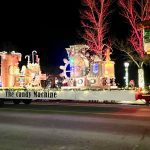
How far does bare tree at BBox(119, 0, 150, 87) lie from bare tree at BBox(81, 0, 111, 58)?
2490mm

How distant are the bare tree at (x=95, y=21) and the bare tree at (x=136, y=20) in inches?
98.0

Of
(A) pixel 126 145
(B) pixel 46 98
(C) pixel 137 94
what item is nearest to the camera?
(A) pixel 126 145

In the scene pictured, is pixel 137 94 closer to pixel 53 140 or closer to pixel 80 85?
pixel 80 85

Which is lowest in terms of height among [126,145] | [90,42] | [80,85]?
[126,145]

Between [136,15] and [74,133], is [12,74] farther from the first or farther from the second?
[74,133]

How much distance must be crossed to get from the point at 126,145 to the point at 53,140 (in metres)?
2.26

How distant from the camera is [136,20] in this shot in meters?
49.8

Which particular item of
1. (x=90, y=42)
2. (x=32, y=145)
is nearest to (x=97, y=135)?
(x=32, y=145)

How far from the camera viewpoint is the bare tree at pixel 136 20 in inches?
1813

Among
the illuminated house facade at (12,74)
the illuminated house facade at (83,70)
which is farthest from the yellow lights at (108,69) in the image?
the illuminated house facade at (12,74)

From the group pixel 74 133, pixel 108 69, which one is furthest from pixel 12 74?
pixel 74 133

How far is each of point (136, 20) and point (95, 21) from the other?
5.65 metres

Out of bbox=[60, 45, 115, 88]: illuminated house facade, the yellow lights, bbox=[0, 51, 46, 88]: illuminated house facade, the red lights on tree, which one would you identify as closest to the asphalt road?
bbox=[60, 45, 115, 88]: illuminated house facade

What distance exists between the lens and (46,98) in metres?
31.4
